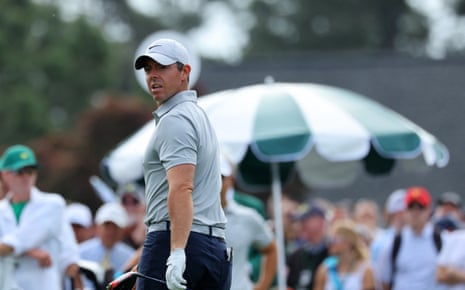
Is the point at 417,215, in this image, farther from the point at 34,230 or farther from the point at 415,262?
the point at 34,230

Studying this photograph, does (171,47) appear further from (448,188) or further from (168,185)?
(448,188)

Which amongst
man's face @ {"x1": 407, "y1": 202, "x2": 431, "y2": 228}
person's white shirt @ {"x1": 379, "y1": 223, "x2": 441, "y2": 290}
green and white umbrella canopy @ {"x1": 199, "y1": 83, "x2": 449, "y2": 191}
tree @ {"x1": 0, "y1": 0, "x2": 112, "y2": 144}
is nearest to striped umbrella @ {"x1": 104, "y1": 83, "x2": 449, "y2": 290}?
green and white umbrella canopy @ {"x1": 199, "y1": 83, "x2": 449, "y2": 191}

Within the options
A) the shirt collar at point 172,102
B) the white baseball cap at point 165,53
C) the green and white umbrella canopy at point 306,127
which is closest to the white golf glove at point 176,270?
the shirt collar at point 172,102

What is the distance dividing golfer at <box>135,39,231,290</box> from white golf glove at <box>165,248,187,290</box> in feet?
0.21

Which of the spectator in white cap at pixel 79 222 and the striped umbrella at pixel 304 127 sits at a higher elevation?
the striped umbrella at pixel 304 127

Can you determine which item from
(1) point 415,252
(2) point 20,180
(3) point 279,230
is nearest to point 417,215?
(1) point 415,252

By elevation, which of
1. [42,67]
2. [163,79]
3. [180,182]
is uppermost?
[42,67]

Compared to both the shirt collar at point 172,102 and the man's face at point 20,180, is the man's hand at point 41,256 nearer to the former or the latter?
the man's face at point 20,180

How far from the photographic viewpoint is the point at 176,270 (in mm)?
7297

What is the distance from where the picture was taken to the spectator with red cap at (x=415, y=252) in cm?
1324

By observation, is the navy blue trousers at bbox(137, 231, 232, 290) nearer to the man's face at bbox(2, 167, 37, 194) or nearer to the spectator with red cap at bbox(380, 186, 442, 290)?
the man's face at bbox(2, 167, 37, 194)

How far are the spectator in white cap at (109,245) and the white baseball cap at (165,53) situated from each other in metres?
5.18

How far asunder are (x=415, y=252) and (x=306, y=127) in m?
1.84

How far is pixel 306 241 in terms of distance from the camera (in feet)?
50.2
